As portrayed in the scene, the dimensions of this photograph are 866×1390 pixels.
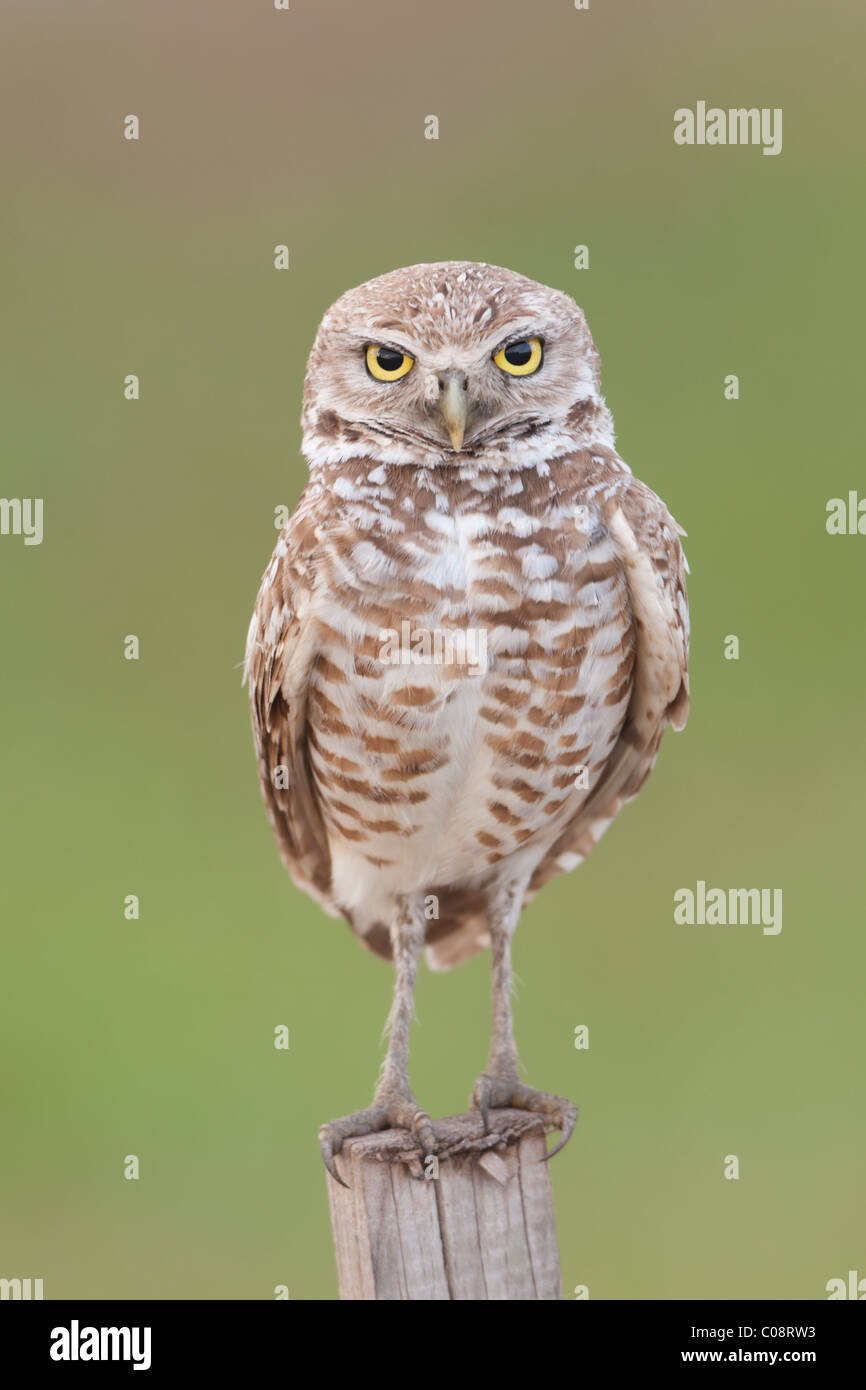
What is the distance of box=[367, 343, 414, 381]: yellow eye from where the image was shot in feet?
8.01

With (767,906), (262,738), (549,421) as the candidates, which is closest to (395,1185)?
(262,738)

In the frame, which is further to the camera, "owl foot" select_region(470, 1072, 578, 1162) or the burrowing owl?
"owl foot" select_region(470, 1072, 578, 1162)

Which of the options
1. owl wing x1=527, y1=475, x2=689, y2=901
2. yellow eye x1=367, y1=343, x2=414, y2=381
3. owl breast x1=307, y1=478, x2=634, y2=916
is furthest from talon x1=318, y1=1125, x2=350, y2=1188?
yellow eye x1=367, y1=343, x2=414, y2=381

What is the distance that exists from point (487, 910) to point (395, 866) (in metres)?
0.27

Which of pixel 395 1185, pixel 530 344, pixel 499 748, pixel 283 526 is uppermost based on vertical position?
pixel 530 344

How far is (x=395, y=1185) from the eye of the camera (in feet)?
7.90

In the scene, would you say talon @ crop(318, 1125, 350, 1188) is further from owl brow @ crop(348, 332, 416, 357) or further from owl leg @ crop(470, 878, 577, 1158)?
owl brow @ crop(348, 332, 416, 357)

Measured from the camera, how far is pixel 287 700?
8.89 feet

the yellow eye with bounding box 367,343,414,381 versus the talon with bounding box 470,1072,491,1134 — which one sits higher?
the yellow eye with bounding box 367,343,414,381

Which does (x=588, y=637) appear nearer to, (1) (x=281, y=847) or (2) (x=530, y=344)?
(2) (x=530, y=344)

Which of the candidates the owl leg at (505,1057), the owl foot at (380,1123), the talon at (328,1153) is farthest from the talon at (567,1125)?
the talon at (328,1153)

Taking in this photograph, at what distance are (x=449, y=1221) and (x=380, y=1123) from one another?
0.35 m

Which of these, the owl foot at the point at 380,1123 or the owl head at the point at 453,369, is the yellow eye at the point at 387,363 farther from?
the owl foot at the point at 380,1123

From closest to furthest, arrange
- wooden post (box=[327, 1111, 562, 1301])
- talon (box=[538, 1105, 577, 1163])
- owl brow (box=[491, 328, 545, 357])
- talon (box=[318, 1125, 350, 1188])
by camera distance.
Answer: wooden post (box=[327, 1111, 562, 1301]) → owl brow (box=[491, 328, 545, 357]) → talon (box=[318, 1125, 350, 1188]) → talon (box=[538, 1105, 577, 1163])
